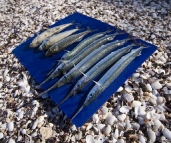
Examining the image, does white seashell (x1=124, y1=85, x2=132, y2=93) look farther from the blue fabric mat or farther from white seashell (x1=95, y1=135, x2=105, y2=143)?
white seashell (x1=95, y1=135, x2=105, y2=143)

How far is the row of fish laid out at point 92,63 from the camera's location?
2855 millimetres

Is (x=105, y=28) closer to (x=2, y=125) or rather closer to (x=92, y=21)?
(x=92, y=21)

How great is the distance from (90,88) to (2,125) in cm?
164

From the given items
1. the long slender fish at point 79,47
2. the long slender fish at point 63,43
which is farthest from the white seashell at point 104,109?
the long slender fish at point 63,43

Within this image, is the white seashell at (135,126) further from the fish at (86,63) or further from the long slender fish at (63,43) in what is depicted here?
the long slender fish at (63,43)

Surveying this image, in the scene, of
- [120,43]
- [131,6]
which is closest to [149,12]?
[131,6]

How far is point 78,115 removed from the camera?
267 cm

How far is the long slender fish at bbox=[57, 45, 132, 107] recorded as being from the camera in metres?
2.85

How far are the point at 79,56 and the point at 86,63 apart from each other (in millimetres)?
254

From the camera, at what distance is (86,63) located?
314 cm

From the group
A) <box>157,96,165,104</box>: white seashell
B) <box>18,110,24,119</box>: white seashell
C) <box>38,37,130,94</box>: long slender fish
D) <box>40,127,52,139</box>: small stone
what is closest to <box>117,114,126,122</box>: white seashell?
<box>157,96,165,104</box>: white seashell

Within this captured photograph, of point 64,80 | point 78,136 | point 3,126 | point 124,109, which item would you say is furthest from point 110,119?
point 3,126

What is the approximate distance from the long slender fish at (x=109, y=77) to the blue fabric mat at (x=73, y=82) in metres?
0.10

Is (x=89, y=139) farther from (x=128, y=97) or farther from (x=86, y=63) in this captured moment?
(x=86, y=63)
